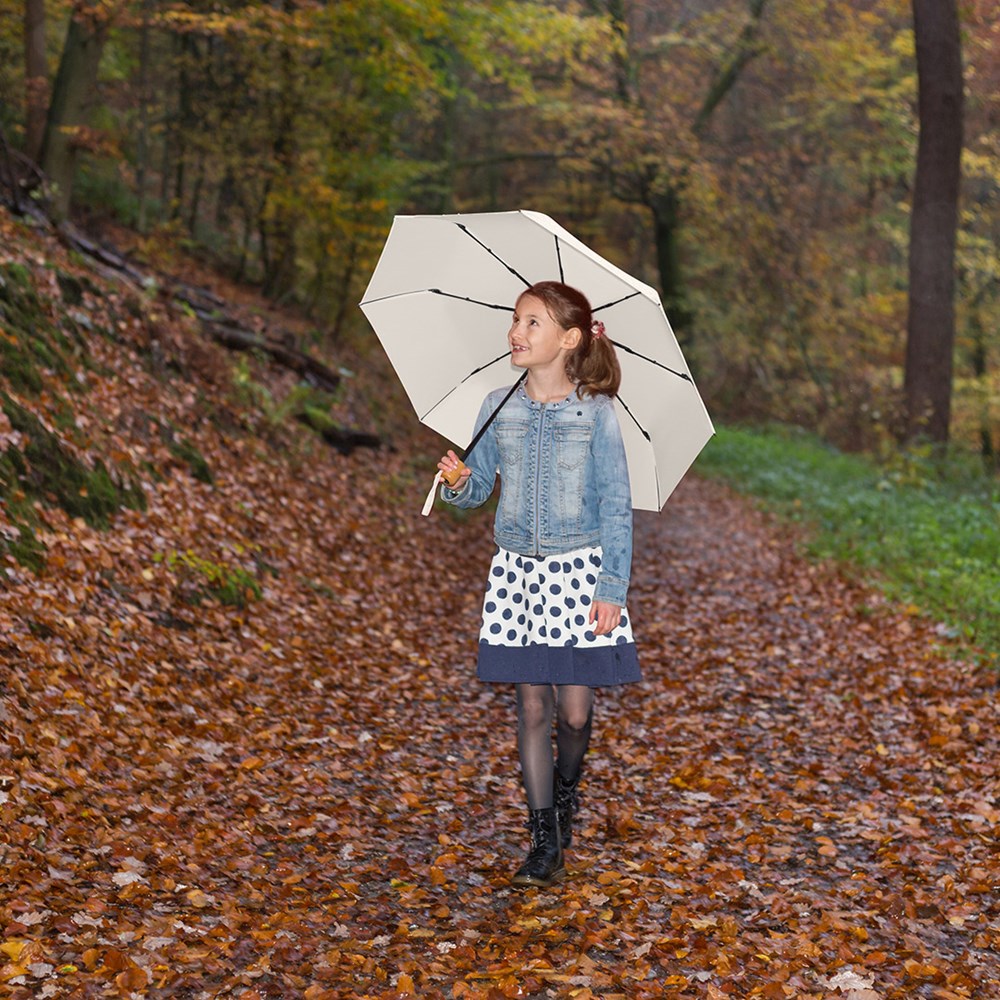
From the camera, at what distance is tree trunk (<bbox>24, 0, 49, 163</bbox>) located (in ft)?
42.4

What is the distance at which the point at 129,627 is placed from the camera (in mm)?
6598

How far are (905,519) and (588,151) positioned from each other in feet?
49.4

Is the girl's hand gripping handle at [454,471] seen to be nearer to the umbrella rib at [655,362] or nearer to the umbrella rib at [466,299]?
the umbrella rib at [466,299]

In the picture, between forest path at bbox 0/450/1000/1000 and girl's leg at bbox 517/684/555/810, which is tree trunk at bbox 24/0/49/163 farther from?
girl's leg at bbox 517/684/555/810

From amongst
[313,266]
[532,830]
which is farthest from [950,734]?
[313,266]

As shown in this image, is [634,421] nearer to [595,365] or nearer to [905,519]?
[595,365]

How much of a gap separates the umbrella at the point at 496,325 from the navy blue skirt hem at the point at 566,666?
627 mm

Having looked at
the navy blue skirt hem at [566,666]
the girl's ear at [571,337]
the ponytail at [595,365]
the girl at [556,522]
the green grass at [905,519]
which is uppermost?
the girl's ear at [571,337]

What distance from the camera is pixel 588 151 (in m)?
24.9

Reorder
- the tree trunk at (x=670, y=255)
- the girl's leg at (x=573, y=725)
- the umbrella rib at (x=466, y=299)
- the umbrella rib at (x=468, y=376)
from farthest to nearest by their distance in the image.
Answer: the tree trunk at (x=670, y=255), the umbrella rib at (x=468, y=376), the umbrella rib at (x=466, y=299), the girl's leg at (x=573, y=725)

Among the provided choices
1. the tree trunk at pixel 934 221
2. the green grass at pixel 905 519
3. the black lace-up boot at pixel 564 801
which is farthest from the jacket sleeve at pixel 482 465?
the tree trunk at pixel 934 221

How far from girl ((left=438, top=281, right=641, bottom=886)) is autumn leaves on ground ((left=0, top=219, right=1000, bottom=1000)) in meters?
0.72

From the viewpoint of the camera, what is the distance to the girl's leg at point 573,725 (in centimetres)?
436

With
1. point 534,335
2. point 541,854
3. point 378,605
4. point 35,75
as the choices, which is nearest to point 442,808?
point 541,854
